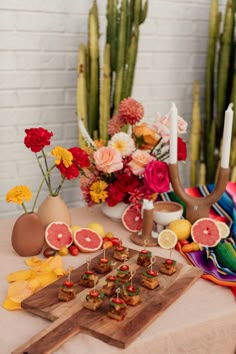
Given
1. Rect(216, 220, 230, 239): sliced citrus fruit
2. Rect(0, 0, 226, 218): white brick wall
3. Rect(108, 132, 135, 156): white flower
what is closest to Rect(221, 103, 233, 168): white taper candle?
Rect(216, 220, 230, 239): sliced citrus fruit

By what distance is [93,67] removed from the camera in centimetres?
202

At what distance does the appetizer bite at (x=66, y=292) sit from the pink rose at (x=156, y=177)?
1.46ft

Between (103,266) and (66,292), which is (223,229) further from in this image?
(66,292)

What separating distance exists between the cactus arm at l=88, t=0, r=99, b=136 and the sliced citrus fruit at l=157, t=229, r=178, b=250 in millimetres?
863

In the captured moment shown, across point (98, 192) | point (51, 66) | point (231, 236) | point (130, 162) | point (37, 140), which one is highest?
point (51, 66)

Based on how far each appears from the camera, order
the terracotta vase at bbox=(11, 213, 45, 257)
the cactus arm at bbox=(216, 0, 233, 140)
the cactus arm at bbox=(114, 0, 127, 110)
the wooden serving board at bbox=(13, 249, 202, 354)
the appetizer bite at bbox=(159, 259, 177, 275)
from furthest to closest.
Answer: the cactus arm at bbox=(216, 0, 233, 140) < the cactus arm at bbox=(114, 0, 127, 110) < the terracotta vase at bbox=(11, 213, 45, 257) < the appetizer bite at bbox=(159, 259, 177, 275) < the wooden serving board at bbox=(13, 249, 202, 354)

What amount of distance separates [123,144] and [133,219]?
24 centimetres

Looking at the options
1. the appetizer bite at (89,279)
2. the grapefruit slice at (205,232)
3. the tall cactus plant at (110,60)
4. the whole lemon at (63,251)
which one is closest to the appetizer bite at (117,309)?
the appetizer bite at (89,279)

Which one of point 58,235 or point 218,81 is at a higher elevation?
point 218,81

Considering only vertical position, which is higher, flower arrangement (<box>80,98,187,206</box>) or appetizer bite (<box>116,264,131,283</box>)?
flower arrangement (<box>80,98,187,206</box>)

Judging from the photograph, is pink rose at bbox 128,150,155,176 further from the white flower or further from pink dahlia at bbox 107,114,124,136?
pink dahlia at bbox 107,114,124,136

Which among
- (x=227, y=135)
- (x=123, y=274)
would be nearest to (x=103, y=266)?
(x=123, y=274)

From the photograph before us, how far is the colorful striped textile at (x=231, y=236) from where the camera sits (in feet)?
3.83

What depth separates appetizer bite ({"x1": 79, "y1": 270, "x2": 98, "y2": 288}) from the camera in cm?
109
